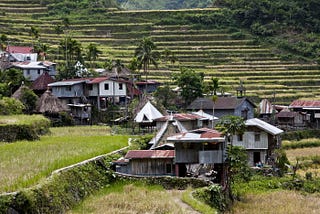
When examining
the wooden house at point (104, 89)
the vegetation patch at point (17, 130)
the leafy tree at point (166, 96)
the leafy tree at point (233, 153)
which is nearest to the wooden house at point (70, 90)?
the wooden house at point (104, 89)

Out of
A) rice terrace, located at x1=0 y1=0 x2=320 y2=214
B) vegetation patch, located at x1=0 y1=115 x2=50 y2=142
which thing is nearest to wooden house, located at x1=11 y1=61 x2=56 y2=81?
rice terrace, located at x1=0 y1=0 x2=320 y2=214

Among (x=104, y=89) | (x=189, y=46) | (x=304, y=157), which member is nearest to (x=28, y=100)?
(x=104, y=89)

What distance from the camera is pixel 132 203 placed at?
20.3m

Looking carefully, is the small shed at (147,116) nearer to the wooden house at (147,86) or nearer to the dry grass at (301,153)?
the dry grass at (301,153)

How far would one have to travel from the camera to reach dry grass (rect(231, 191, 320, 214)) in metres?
23.6

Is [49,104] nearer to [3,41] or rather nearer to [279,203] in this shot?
[279,203]

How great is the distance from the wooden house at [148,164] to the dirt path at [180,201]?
3.22 metres

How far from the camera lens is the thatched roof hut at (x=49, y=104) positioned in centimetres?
4294

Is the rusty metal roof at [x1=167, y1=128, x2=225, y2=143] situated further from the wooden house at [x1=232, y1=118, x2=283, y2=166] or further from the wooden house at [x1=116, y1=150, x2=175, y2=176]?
the wooden house at [x1=232, y1=118, x2=283, y2=166]

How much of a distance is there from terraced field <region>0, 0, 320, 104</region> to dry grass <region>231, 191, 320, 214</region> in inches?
1177

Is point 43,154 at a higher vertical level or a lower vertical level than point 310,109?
lower

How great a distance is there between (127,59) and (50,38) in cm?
1357

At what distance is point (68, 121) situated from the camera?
4384 centimetres

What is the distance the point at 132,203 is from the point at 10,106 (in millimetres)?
21678
